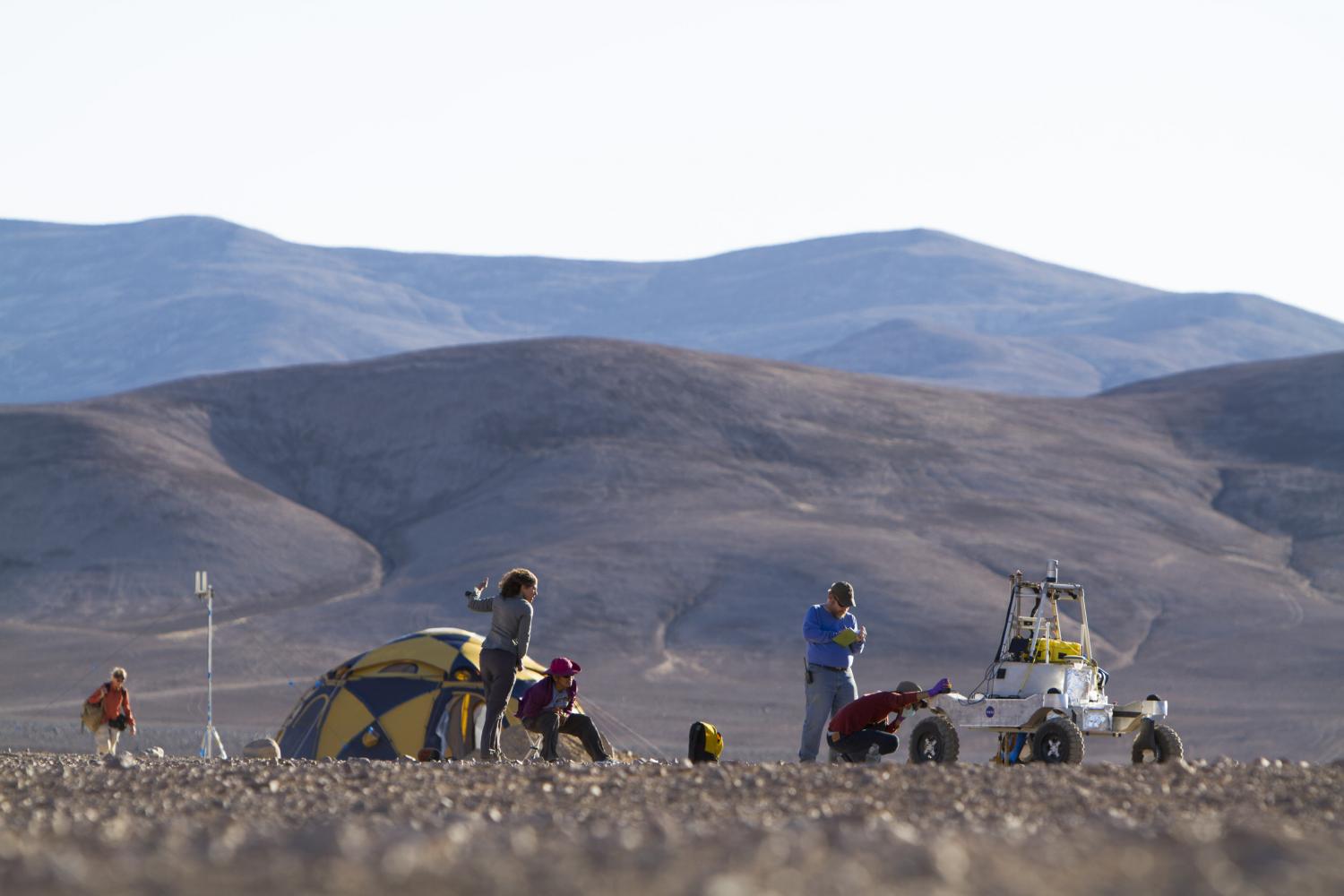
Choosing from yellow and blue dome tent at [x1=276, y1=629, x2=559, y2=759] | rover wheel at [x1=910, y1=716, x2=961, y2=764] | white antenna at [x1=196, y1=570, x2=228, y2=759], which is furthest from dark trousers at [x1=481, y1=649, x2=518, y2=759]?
yellow and blue dome tent at [x1=276, y1=629, x2=559, y2=759]

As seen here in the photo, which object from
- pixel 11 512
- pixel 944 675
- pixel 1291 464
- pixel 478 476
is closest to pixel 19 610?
pixel 11 512

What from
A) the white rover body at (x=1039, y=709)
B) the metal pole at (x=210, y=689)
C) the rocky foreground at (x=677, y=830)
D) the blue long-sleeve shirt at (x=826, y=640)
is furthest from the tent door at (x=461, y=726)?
the rocky foreground at (x=677, y=830)

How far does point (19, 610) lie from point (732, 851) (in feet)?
197

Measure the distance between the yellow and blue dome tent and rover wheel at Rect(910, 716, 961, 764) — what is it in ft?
21.7

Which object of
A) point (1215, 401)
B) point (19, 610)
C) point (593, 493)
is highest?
point (1215, 401)

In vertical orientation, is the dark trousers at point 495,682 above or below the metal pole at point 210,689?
above

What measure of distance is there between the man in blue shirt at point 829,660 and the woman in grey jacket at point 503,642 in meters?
2.31

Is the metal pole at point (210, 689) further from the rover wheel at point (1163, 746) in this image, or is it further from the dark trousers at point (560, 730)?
the rover wheel at point (1163, 746)

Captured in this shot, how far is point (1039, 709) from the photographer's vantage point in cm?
1527

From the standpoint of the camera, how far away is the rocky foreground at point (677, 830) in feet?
18.5

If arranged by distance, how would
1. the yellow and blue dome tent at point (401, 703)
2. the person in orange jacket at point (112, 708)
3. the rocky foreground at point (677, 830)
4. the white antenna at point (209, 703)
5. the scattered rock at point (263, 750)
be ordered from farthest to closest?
the white antenna at point (209, 703), the person in orange jacket at point (112, 708), the yellow and blue dome tent at point (401, 703), the scattered rock at point (263, 750), the rocky foreground at point (677, 830)

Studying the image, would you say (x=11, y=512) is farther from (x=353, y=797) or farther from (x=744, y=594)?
(x=353, y=797)

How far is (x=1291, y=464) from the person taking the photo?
80938mm

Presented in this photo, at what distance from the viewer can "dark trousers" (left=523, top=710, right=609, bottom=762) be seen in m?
15.0
